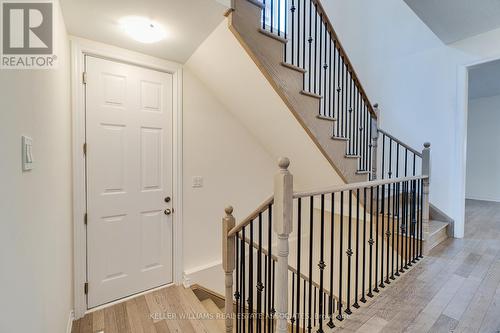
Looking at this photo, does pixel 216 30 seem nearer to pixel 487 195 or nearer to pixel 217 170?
pixel 217 170

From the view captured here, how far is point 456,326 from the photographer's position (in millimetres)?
1604

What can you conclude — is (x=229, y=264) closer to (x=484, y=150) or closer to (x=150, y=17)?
(x=150, y=17)

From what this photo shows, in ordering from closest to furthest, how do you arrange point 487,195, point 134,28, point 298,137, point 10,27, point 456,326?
point 10,27 → point 456,326 → point 134,28 → point 298,137 → point 487,195

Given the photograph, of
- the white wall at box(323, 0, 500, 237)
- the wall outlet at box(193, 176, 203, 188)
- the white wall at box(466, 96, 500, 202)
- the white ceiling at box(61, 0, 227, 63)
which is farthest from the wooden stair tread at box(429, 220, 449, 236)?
the white wall at box(466, 96, 500, 202)

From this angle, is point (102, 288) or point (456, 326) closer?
point (456, 326)

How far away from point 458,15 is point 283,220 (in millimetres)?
2887

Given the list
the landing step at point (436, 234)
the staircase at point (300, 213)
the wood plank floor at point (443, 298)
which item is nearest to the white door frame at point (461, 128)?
the landing step at point (436, 234)

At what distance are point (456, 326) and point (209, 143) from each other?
2500 mm

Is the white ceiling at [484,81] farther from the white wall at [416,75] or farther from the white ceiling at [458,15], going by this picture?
the white ceiling at [458,15]

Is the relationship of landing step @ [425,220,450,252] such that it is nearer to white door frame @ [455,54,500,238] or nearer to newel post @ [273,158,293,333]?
white door frame @ [455,54,500,238]

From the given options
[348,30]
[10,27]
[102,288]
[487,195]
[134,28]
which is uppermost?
[348,30]

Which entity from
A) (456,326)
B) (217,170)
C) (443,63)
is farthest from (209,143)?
(443,63)

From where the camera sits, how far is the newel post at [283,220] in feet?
4.29

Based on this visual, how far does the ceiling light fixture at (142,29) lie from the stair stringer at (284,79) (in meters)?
0.58
